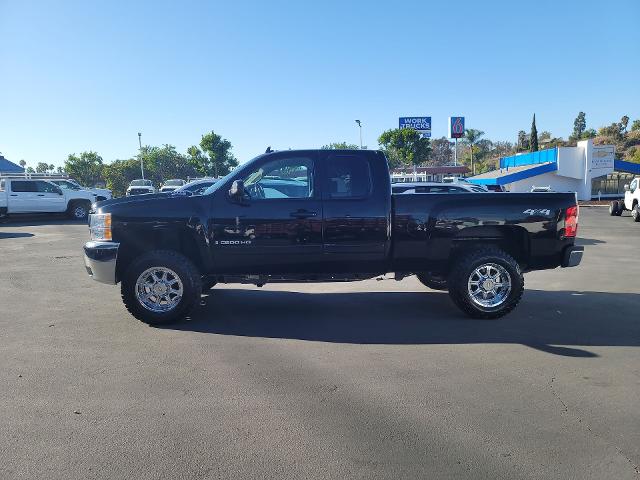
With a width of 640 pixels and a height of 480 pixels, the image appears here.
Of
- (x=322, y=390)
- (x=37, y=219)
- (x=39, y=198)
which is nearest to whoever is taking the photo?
(x=322, y=390)

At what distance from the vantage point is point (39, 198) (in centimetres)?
2102

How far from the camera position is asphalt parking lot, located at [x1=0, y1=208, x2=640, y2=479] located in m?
2.88

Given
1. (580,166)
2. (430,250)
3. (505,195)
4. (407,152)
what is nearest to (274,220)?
(430,250)

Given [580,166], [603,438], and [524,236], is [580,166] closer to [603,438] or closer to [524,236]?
[524,236]

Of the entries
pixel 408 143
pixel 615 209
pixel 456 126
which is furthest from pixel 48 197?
pixel 456 126

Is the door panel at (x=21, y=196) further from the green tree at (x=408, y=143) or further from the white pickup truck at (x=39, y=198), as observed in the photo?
the green tree at (x=408, y=143)

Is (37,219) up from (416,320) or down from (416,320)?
up

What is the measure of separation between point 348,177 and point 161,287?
8.60ft

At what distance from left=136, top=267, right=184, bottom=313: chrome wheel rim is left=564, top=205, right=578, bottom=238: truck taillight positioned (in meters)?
4.82

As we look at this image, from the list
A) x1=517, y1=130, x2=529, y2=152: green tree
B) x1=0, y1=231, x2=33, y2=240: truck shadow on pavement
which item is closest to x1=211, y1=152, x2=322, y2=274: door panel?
x1=0, y1=231, x2=33, y2=240: truck shadow on pavement

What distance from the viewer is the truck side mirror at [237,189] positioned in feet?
17.7

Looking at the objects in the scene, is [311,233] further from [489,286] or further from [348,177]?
[489,286]

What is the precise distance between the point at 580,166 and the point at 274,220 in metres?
42.1

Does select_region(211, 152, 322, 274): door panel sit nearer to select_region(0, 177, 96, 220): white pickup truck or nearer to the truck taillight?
the truck taillight
